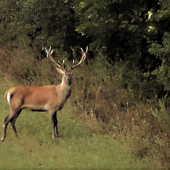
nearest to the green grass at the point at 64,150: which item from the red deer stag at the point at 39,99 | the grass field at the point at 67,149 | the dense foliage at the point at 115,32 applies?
the grass field at the point at 67,149

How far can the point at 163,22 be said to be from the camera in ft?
37.7

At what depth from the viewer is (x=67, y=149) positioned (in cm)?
1084

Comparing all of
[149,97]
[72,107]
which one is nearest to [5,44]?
[72,107]

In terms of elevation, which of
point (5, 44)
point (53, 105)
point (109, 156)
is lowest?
point (109, 156)

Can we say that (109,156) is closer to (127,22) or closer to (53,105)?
(53,105)

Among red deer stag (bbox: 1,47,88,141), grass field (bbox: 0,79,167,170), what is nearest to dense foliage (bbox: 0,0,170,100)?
red deer stag (bbox: 1,47,88,141)

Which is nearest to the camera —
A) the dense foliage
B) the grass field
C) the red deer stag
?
the grass field

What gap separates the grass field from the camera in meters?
9.85

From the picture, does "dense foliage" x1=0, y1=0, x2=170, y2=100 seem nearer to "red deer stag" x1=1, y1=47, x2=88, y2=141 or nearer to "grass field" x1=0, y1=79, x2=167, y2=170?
"red deer stag" x1=1, y1=47, x2=88, y2=141

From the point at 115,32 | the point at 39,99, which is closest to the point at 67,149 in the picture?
the point at 39,99

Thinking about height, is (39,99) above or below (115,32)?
below

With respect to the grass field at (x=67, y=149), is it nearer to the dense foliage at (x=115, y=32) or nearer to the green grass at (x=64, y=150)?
the green grass at (x=64, y=150)

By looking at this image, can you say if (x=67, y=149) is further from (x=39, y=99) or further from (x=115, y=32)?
(x=115, y=32)

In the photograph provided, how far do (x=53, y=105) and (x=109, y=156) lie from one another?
7.60 ft
